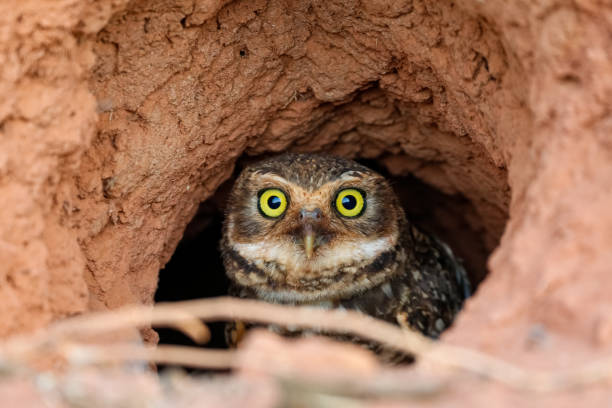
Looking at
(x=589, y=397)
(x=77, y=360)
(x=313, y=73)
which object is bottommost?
(x=77, y=360)

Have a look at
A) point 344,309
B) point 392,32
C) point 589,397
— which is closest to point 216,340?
point 344,309

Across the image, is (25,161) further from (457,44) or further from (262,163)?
(457,44)

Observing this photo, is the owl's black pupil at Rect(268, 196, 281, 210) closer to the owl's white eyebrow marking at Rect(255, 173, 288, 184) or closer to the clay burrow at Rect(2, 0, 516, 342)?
the owl's white eyebrow marking at Rect(255, 173, 288, 184)

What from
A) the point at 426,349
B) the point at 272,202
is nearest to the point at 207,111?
the point at 272,202

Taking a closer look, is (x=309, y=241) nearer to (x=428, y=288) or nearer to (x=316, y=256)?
(x=316, y=256)

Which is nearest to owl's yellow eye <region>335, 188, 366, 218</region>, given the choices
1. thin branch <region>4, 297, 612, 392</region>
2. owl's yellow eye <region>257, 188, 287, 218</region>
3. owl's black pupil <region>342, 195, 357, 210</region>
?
owl's black pupil <region>342, 195, 357, 210</region>

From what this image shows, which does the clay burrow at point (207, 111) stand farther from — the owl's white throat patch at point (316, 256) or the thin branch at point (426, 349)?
the thin branch at point (426, 349)

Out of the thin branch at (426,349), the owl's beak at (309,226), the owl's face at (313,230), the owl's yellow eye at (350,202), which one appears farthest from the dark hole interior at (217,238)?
the thin branch at (426,349)
